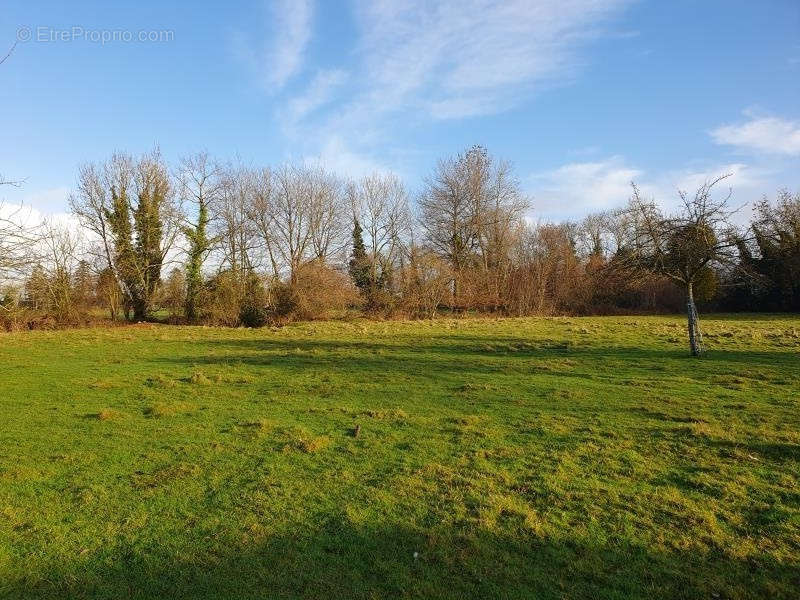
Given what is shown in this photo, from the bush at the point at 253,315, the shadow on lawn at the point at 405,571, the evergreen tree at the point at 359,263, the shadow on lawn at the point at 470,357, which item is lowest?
the shadow on lawn at the point at 405,571

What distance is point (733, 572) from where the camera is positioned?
3.94 m

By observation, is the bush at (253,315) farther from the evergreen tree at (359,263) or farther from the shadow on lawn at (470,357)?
the shadow on lawn at (470,357)

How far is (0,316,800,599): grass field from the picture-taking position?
156 inches

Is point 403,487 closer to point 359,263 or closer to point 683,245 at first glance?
point 683,245

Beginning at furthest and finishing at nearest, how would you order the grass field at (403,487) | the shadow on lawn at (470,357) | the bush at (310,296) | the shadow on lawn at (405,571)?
the bush at (310,296) < the shadow on lawn at (470,357) < the grass field at (403,487) < the shadow on lawn at (405,571)

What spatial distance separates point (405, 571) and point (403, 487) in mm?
1584

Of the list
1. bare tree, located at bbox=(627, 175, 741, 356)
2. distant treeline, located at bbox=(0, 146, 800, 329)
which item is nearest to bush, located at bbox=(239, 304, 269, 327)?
distant treeline, located at bbox=(0, 146, 800, 329)

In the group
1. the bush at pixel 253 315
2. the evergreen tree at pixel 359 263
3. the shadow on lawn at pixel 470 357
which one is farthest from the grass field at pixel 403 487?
the evergreen tree at pixel 359 263

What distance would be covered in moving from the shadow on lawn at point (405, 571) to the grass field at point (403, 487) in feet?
0.06

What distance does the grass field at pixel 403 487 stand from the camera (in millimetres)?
3955

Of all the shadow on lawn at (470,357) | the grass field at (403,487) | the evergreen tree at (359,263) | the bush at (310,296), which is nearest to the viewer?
the grass field at (403,487)

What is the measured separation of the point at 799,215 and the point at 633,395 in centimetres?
4451

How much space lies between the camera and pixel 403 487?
5.61 metres

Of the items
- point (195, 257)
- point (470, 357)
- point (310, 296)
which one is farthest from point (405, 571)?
point (195, 257)
